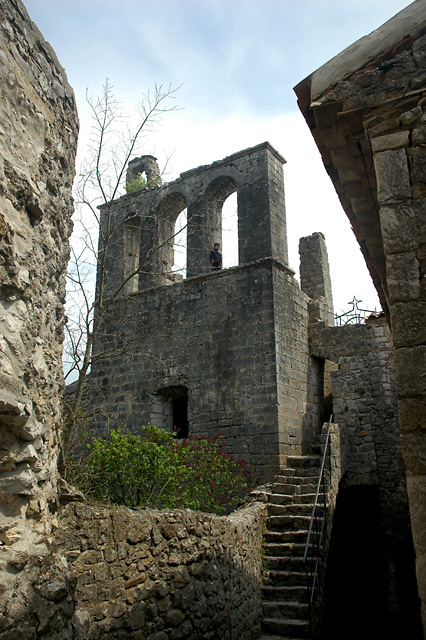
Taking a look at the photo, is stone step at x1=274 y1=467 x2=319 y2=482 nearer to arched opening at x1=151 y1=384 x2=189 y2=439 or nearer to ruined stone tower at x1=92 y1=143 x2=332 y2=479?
ruined stone tower at x1=92 y1=143 x2=332 y2=479

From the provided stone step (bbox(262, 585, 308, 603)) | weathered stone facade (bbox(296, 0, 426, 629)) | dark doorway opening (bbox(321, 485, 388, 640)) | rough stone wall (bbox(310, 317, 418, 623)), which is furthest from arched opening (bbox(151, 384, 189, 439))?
weathered stone facade (bbox(296, 0, 426, 629))

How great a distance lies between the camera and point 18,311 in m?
2.99

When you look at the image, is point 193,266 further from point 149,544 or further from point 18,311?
point 18,311

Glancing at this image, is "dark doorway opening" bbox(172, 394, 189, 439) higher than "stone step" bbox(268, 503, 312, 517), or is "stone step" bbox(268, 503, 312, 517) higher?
"dark doorway opening" bbox(172, 394, 189, 439)

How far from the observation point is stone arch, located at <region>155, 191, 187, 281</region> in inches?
502

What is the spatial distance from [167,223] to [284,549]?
27.6 feet

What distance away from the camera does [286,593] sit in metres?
7.12

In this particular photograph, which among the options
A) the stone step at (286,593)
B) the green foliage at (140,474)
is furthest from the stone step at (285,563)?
the green foliage at (140,474)

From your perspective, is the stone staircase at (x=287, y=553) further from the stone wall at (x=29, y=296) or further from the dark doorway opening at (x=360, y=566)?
the stone wall at (x=29, y=296)

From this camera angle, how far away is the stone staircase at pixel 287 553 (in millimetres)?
6762

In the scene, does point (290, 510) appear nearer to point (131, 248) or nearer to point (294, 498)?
point (294, 498)

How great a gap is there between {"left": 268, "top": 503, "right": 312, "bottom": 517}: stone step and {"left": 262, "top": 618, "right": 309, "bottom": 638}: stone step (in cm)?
180

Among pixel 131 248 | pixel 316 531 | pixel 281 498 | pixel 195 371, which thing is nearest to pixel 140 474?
pixel 281 498

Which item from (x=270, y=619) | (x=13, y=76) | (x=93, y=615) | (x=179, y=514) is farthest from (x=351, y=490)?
(x=13, y=76)
